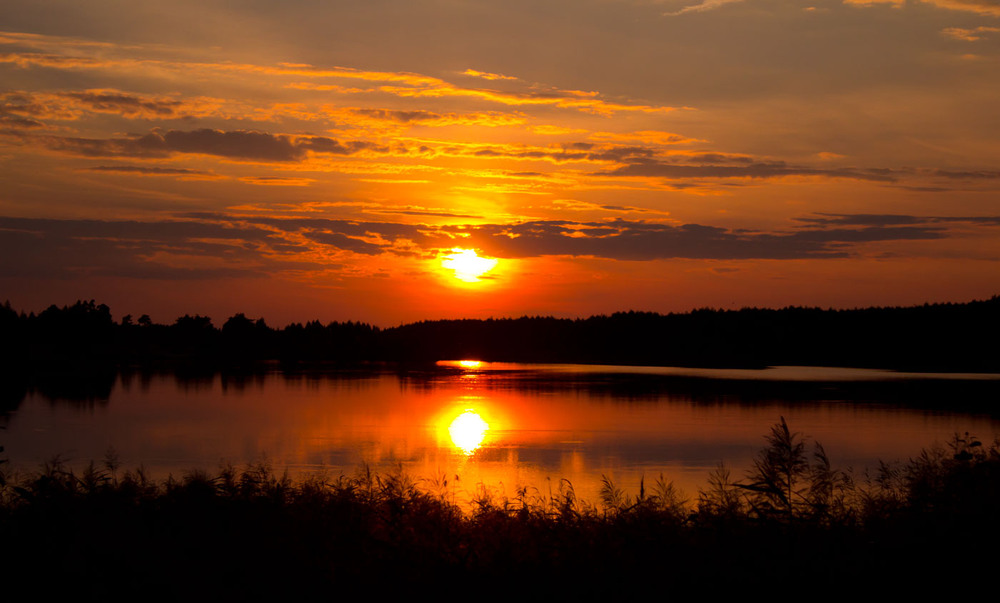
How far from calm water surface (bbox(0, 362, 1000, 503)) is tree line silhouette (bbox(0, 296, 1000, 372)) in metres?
36.0

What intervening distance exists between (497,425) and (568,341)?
10707 cm

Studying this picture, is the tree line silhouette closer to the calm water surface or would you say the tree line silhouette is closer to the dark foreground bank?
the calm water surface

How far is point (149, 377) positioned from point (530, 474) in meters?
62.7

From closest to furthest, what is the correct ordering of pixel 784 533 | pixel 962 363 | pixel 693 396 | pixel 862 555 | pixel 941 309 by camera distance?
pixel 862 555 < pixel 784 533 < pixel 693 396 < pixel 962 363 < pixel 941 309

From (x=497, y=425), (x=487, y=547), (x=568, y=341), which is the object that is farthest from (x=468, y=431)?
(x=568, y=341)

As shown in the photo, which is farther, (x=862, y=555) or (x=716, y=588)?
(x=862, y=555)

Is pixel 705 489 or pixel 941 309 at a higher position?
pixel 941 309

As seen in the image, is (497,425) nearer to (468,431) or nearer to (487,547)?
(468,431)

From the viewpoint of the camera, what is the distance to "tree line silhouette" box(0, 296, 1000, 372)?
104 m

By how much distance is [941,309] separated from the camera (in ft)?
361

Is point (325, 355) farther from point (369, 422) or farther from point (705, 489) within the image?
point (705, 489)

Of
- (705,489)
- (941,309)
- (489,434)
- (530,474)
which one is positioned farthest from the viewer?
(941,309)

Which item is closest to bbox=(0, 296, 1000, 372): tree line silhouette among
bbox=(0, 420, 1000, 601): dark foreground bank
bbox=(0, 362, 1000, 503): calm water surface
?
bbox=(0, 362, 1000, 503): calm water surface

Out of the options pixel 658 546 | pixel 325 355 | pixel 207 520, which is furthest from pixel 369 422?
pixel 325 355
